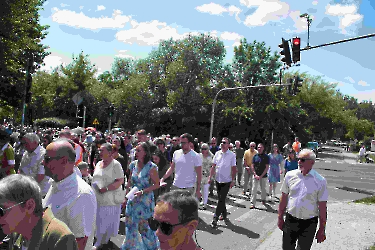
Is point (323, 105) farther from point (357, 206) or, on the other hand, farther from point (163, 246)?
point (163, 246)

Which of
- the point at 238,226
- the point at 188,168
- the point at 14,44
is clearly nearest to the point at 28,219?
the point at 188,168

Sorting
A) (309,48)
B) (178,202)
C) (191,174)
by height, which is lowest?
(191,174)

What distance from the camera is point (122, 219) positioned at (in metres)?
8.24

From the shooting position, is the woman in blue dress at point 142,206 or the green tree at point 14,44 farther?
the green tree at point 14,44

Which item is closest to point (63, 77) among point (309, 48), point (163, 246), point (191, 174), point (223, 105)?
point (223, 105)

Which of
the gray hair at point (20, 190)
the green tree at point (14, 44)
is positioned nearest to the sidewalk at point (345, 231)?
the gray hair at point (20, 190)

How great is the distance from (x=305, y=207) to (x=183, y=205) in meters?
3.27

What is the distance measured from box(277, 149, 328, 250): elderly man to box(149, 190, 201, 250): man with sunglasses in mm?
3200

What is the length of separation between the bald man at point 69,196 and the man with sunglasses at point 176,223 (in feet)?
3.44

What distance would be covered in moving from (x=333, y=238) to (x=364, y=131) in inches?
3335

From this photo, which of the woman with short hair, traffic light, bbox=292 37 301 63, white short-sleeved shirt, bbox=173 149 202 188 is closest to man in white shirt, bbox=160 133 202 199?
white short-sleeved shirt, bbox=173 149 202 188

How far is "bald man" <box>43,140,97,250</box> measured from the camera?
2969mm

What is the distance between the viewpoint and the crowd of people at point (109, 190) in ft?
7.04

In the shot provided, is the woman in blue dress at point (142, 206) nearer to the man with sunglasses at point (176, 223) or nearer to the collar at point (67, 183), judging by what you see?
the collar at point (67, 183)
